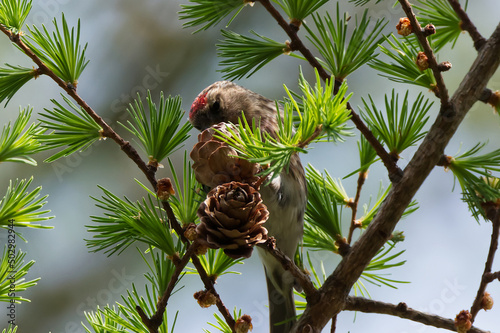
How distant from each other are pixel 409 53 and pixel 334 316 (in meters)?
0.40

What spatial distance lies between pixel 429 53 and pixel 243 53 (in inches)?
10.8

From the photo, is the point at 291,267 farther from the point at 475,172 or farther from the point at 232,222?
the point at 475,172

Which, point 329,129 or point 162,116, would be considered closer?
point 329,129

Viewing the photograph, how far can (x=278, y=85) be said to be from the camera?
2.42 meters

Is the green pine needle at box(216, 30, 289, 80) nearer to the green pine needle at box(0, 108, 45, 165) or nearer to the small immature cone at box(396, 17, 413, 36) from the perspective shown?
the small immature cone at box(396, 17, 413, 36)

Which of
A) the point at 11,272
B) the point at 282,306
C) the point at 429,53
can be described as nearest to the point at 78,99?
the point at 11,272

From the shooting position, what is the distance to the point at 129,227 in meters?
0.88

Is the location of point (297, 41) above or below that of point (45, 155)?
below

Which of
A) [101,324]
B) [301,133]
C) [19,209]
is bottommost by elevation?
[101,324]

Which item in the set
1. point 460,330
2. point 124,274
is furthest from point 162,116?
point 124,274

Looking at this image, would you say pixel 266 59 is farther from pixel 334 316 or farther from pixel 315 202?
pixel 334 316

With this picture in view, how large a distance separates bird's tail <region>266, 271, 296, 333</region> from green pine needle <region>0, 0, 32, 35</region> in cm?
79

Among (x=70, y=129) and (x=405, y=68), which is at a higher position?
(x=405, y=68)

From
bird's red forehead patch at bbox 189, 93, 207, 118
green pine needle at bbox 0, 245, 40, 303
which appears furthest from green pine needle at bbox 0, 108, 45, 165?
bird's red forehead patch at bbox 189, 93, 207, 118
